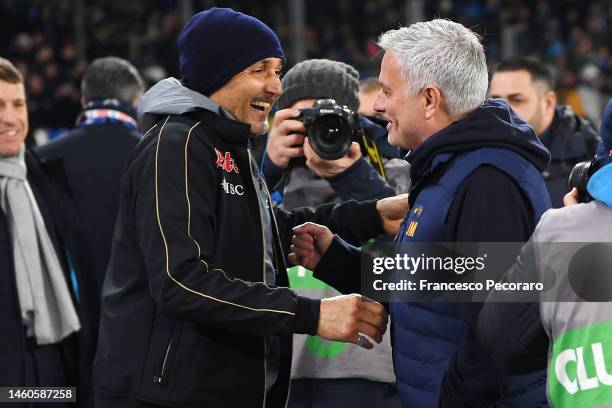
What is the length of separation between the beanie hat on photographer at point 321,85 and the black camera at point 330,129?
9.9 inches

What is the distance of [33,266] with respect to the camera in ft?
11.9

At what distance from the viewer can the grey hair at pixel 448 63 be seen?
8.04 feet

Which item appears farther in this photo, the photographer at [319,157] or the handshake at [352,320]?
the photographer at [319,157]

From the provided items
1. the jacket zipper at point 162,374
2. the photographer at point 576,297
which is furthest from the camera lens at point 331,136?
the photographer at point 576,297

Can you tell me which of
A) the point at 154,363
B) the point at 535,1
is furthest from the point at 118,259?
the point at 535,1

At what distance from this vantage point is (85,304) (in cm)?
389

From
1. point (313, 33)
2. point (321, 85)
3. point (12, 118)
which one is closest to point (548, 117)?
point (321, 85)

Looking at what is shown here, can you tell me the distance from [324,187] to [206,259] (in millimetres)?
1111

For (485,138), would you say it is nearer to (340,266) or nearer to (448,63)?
(448,63)

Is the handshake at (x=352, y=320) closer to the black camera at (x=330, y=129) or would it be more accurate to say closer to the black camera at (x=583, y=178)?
the black camera at (x=583, y=178)

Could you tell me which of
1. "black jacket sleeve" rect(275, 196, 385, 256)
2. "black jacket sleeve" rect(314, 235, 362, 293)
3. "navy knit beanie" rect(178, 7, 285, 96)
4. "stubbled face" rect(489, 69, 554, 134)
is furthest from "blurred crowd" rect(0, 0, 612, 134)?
"navy knit beanie" rect(178, 7, 285, 96)

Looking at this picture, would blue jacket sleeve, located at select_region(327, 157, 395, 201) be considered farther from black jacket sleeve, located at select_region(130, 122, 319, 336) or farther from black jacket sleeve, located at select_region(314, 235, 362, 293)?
black jacket sleeve, located at select_region(130, 122, 319, 336)

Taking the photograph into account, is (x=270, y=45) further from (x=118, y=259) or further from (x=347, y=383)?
(x=347, y=383)

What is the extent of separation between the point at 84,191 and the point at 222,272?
2.45m
